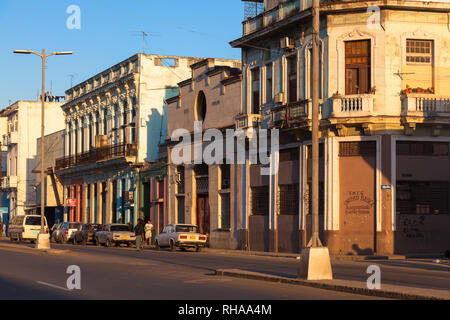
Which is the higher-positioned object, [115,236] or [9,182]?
[9,182]

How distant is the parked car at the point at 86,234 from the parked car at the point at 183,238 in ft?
35.9

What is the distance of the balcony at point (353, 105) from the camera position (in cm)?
3544

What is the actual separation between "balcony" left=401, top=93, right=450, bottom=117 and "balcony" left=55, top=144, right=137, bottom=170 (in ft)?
89.6

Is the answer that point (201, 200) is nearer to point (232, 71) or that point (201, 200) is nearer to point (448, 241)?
point (232, 71)

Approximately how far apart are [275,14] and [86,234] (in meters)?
19.8

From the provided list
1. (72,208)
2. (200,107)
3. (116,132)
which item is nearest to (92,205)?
(72,208)

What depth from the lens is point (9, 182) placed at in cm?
8856

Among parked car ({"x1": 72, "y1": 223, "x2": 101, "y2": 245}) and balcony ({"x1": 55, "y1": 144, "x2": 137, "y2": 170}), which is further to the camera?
balcony ({"x1": 55, "y1": 144, "x2": 137, "y2": 170})

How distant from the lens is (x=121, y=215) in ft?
202

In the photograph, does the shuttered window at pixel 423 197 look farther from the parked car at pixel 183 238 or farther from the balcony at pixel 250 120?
the parked car at pixel 183 238

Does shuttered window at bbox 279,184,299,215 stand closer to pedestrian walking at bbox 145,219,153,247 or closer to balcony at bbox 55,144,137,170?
pedestrian walking at bbox 145,219,153,247

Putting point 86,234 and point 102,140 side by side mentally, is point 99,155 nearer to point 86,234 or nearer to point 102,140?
point 102,140

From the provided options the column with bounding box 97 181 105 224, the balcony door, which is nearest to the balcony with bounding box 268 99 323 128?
the balcony door

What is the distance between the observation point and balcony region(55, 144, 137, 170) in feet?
193
